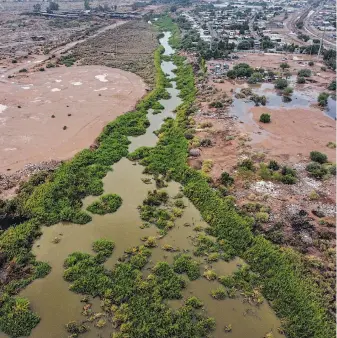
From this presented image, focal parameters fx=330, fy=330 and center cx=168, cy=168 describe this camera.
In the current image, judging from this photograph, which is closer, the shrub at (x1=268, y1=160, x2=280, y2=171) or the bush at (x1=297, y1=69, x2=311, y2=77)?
the shrub at (x1=268, y1=160, x2=280, y2=171)

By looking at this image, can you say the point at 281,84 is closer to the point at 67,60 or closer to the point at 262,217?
the point at 262,217

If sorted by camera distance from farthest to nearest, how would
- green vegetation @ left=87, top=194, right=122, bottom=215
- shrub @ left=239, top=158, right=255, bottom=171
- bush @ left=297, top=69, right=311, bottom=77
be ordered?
bush @ left=297, top=69, right=311, bottom=77 → shrub @ left=239, top=158, right=255, bottom=171 → green vegetation @ left=87, top=194, right=122, bottom=215

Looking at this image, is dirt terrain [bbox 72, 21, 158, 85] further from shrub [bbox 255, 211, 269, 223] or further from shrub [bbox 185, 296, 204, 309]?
shrub [bbox 185, 296, 204, 309]

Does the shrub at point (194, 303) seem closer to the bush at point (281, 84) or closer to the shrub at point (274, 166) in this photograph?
the shrub at point (274, 166)

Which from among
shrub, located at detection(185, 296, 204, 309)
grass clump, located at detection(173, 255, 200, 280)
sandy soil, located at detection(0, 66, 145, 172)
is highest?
sandy soil, located at detection(0, 66, 145, 172)

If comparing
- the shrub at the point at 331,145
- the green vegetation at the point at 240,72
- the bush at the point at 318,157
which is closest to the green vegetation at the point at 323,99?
the shrub at the point at 331,145

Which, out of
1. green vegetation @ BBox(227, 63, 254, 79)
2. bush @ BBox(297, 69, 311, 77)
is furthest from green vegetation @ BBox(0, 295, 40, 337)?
bush @ BBox(297, 69, 311, 77)

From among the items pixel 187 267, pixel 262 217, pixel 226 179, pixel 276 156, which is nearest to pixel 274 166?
pixel 276 156

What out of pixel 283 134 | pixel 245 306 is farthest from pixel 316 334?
pixel 283 134
